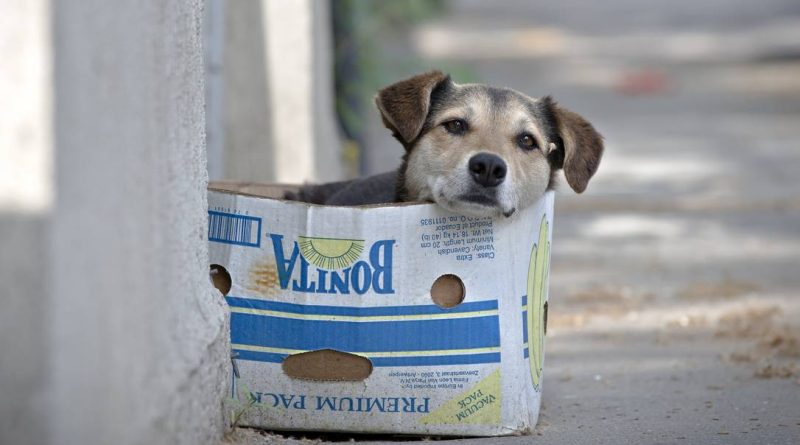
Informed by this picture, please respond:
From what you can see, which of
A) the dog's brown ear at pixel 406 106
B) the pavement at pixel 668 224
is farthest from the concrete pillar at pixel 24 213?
the dog's brown ear at pixel 406 106

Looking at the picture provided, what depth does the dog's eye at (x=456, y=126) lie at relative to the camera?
183 inches

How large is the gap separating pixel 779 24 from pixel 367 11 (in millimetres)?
11738

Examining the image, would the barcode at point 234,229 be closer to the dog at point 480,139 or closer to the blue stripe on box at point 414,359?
the blue stripe on box at point 414,359

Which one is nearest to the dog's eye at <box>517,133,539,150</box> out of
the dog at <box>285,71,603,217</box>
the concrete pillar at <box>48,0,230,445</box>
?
the dog at <box>285,71,603,217</box>

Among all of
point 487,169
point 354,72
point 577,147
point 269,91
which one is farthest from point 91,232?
point 354,72

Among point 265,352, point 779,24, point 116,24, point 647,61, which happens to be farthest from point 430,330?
point 779,24

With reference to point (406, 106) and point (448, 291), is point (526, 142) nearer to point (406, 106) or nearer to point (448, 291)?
point (406, 106)

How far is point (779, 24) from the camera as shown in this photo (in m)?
19.9

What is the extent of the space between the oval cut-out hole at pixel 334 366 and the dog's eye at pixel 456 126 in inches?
44.8

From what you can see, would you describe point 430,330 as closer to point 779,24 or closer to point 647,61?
point 647,61

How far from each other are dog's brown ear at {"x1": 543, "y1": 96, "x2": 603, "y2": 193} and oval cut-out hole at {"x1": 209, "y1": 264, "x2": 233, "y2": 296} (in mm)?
1466

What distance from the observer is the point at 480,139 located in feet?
14.9

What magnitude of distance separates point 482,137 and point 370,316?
1023mm

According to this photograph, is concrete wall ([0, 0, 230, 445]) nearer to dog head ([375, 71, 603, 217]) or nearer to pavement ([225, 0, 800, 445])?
pavement ([225, 0, 800, 445])
